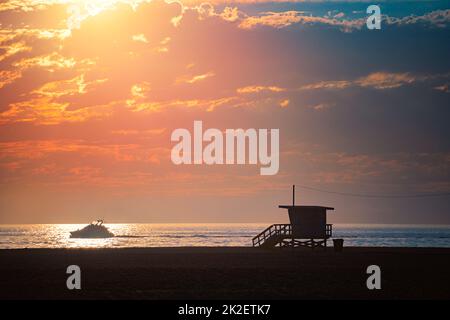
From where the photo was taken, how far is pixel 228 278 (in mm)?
38812

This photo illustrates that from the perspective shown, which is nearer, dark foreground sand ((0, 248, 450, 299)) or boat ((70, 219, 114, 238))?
dark foreground sand ((0, 248, 450, 299))

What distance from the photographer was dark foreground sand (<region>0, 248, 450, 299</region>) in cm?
3247

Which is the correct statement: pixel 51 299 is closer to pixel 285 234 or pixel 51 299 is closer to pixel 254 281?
pixel 254 281

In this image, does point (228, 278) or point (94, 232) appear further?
point (94, 232)

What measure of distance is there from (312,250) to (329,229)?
275 cm

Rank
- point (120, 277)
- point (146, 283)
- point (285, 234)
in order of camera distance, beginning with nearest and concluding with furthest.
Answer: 1. point (146, 283)
2. point (120, 277)
3. point (285, 234)

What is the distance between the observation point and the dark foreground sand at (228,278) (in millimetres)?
32469

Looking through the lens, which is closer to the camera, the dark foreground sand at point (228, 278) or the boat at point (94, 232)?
the dark foreground sand at point (228, 278)
